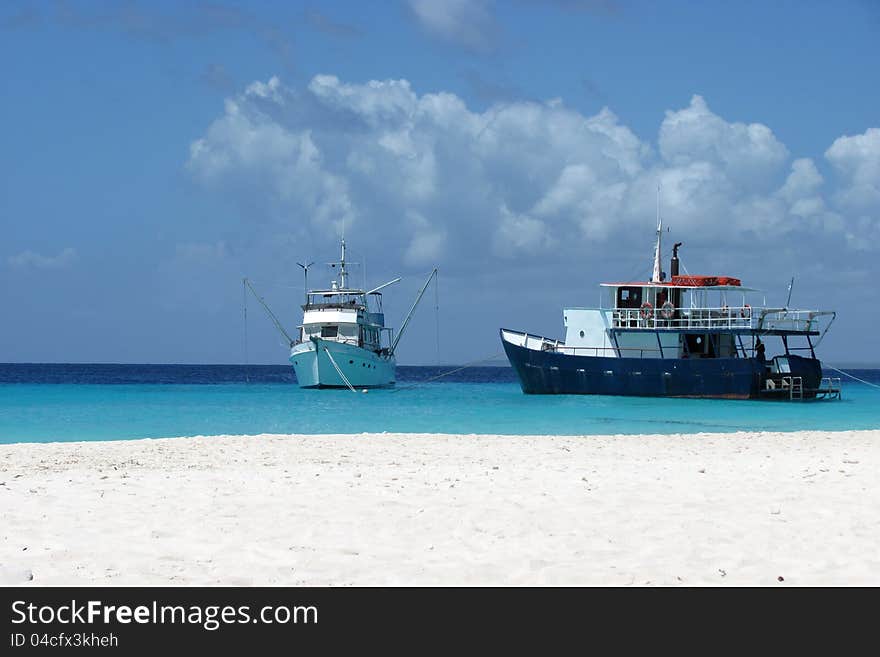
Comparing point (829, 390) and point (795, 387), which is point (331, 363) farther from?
point (829, 390)

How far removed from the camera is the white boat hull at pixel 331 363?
62.9 m

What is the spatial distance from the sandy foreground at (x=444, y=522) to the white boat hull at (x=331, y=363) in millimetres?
46213

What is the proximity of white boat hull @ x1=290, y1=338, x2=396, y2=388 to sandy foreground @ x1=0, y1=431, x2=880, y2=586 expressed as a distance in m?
46.2

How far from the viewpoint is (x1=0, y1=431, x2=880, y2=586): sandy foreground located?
7812mm

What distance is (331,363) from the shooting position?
63094 millimetres

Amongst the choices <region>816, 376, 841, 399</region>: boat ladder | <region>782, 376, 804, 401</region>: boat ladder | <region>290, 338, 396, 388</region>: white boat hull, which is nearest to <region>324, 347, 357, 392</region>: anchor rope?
<region>290, 338, 396, 388</region>: white boat hull

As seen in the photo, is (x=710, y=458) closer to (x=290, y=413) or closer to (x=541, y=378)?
(x=290, y=413)

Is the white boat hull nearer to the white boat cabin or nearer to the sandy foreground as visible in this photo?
the white boat cabin

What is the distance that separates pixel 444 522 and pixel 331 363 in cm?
5382

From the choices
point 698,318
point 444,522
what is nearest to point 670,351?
point 698,318

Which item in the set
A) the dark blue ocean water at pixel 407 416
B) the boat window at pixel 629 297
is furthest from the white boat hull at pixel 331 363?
the boat window at pixel 629 297

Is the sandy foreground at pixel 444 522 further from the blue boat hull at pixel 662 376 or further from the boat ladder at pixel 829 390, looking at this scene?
the boat ladder at pixel 829 390

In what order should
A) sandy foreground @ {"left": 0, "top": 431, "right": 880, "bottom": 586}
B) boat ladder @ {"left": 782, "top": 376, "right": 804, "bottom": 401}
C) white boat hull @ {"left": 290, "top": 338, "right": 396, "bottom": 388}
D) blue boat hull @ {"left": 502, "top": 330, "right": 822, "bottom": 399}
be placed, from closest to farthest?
sandy foreground @ {"left": 0, "top": 431, "right": 880, "bottom": 586}
blue boat hull @ {"left": 502, "top": 330, "right": 822, "bottom": 399}
boat ladder @ {"left": 782, "top": 376, "right": 804, "bottom": 401}
white boat hull @ {"left": 290, "top": 338, "right": 396, "bottom": 388}
